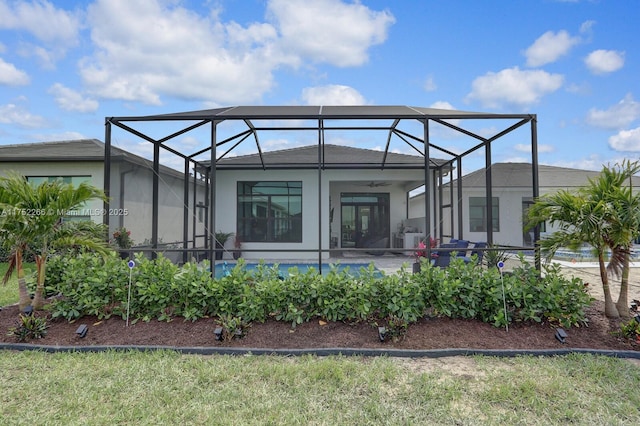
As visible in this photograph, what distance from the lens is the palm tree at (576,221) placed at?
12.4 ft

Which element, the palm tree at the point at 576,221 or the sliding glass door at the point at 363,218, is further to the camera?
the sliding glass door at the point at 363,218

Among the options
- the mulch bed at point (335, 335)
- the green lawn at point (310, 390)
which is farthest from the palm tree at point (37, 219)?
the green lawn at point (310, 390)

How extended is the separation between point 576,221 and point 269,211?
337 inches

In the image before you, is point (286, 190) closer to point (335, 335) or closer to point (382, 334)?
point (335, 335)

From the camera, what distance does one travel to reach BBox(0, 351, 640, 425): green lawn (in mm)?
2215

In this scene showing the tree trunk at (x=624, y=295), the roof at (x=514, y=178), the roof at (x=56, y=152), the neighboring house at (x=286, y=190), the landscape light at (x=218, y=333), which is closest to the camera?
the landscape light at (x=218, y=333)

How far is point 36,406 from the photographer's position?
2.31 meters

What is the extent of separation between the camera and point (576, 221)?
390 centimetres

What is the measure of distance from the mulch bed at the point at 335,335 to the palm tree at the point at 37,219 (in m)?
0.67

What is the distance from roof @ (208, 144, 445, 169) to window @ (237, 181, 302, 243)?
77cm

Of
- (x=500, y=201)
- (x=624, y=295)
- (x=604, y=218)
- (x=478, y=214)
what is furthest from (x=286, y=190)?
(x=624, y=295)

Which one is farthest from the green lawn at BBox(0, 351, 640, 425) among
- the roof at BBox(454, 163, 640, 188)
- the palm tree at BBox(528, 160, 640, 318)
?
the roof at BBox(454, 163, 640, 188)

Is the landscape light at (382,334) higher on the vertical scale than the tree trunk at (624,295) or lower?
lower

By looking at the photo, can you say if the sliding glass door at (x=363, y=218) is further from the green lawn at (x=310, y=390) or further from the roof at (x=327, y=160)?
the green lawn at (x=310, y=390)
